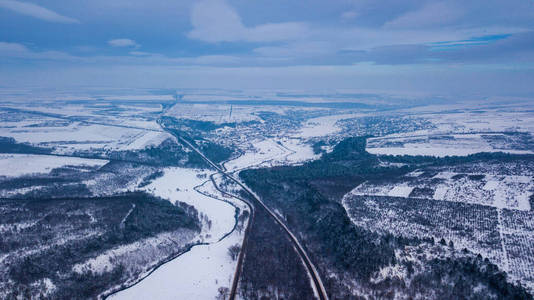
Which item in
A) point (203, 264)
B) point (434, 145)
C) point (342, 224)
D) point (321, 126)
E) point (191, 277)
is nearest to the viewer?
point (191, 277)

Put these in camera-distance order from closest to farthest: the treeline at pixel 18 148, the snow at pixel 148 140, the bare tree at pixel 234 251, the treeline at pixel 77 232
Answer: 1. the treeline at pixel 77 232
2. the bare tree at pixel 234 251
3. the treeline at pixel 18 148
4. the snow at pixel 148 140

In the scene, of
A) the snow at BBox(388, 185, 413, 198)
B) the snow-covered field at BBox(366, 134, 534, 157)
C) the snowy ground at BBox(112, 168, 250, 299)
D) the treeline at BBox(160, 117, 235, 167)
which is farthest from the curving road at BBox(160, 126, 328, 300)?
the snow-covered field at BBox(366, 134, 534, 157)

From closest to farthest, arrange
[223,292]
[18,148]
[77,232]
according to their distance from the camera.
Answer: [223,292] → [77,232] → [18,148]

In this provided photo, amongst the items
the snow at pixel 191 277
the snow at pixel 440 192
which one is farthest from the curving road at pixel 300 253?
the snow at pixel 440 192

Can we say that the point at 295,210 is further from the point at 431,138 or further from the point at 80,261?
the point at 431,138

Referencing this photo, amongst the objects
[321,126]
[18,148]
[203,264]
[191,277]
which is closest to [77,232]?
[203,264]

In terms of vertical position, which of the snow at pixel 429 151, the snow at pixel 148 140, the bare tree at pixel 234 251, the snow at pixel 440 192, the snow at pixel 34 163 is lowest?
the bare tree at pixel 234 251

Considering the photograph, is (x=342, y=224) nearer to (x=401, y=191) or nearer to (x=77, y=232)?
(x=401, y=191)

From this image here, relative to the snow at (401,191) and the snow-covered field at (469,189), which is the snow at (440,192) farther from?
the snow at (401,191)

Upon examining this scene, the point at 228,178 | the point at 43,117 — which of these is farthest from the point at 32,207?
the point at 43,117
